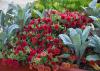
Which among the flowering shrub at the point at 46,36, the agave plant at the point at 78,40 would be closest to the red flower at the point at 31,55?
the flowering shrub at the point at 46,36

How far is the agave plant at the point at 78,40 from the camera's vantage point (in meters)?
2.87

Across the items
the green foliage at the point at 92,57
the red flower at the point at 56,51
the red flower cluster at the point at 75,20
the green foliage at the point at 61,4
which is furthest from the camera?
the green foliage at the point at 61,4

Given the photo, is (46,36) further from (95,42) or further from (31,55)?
(95,42)

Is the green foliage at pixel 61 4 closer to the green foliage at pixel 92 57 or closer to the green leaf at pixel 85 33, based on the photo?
the green leaf at pixel 85 33

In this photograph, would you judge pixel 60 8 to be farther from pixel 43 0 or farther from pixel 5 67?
pixel 5 67

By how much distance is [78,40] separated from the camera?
287 cm

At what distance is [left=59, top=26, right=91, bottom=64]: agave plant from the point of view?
2.87m

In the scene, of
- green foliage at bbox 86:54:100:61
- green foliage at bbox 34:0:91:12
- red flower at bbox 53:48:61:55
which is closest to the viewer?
green foliage at bbox 86:54:100:61

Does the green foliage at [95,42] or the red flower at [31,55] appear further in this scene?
the red flower at [31,55]

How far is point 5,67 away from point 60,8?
3.82 feet

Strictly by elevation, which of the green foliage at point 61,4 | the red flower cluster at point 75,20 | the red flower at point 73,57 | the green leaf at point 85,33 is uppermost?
the green foliage at point 61,4

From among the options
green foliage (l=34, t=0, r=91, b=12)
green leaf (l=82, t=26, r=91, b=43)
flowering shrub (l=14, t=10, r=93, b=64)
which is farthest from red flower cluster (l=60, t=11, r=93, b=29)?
green foliage (l=34, t=0, r=91, b=12)

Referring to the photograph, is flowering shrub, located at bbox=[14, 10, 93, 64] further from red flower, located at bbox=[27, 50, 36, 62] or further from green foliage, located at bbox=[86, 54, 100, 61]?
green foliage, located at bbox=[86, 54, 100, 61]

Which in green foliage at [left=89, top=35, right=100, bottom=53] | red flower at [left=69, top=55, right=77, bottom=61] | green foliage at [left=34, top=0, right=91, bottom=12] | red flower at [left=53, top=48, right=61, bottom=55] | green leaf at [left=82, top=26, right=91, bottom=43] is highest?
green foliage at [left=34, top=0, right=91, bottom=12]
